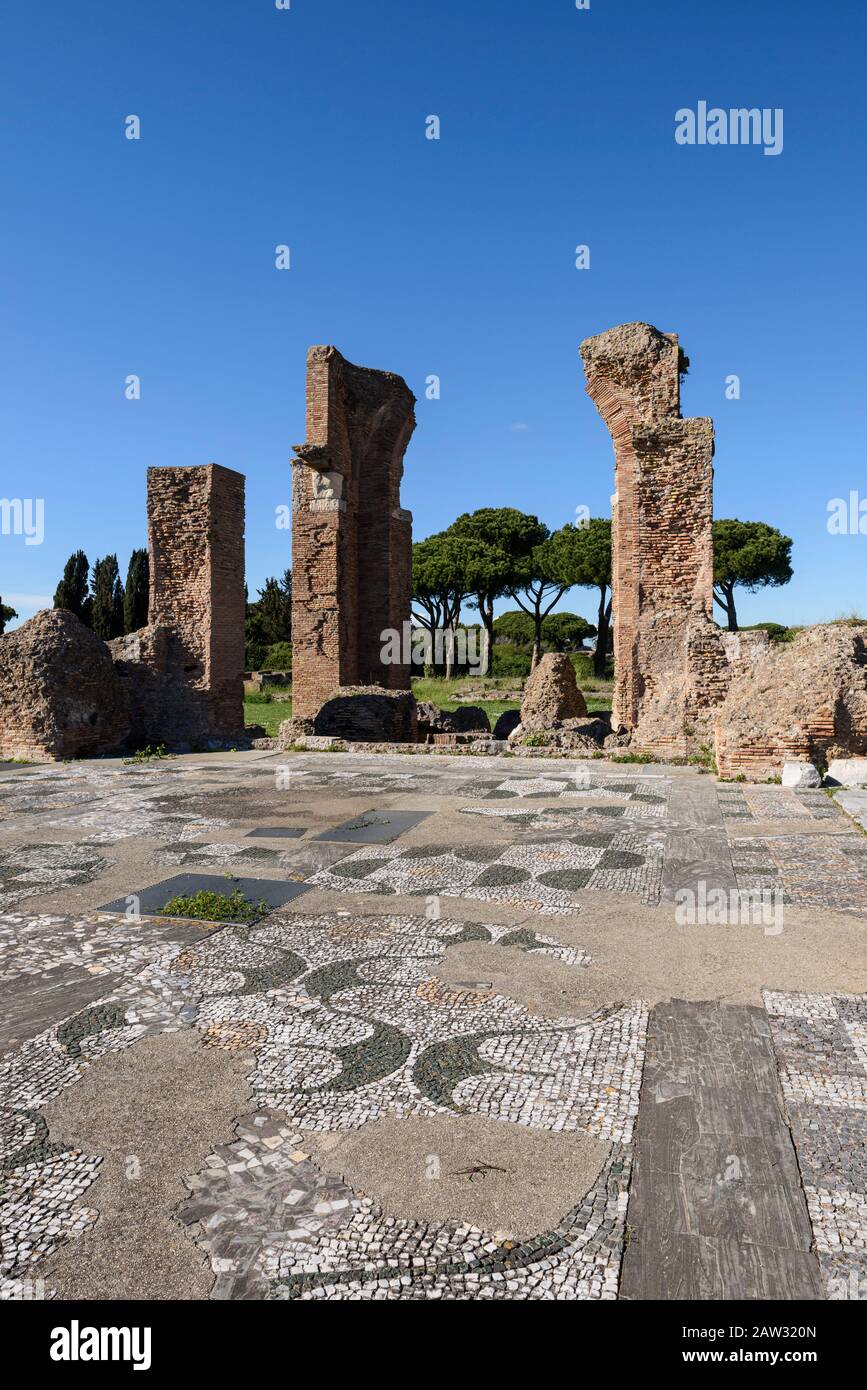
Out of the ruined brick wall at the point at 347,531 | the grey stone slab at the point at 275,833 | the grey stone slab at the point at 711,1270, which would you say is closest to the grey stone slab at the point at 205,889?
the grey stone slab at the point at 275,833

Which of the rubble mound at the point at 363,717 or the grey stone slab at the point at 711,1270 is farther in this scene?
the rubble mound at the point at 363,717

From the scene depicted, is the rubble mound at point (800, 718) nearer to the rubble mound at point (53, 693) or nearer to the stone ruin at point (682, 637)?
the stone ruin at point (682, 637)

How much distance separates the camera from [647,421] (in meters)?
13.0

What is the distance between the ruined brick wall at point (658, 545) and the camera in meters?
10.5

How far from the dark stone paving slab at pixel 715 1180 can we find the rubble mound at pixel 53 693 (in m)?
10.5

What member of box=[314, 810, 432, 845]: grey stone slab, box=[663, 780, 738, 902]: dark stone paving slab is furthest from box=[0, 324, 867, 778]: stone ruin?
box=[314, 810, 432, 845]: grey stone slab

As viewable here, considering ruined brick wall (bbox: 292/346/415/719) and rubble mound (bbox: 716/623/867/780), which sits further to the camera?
ruined brick wall (bbox: 292/346/415/719)

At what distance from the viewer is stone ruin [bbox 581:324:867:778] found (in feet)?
26.0

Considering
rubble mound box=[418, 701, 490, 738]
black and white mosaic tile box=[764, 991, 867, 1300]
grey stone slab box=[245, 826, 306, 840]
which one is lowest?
black and white mosaic tile box=[764, 991, 867, 1300]

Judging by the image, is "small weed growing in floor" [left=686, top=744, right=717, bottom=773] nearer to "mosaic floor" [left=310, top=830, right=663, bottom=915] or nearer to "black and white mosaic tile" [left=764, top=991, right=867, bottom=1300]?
"mosaic floor" [left=310, top=830, right=663, bottom=915]

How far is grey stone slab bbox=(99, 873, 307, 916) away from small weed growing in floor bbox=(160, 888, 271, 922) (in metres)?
0.06

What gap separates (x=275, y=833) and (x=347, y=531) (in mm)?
10700

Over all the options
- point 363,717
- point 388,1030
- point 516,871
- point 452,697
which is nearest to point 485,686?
point 452,697
